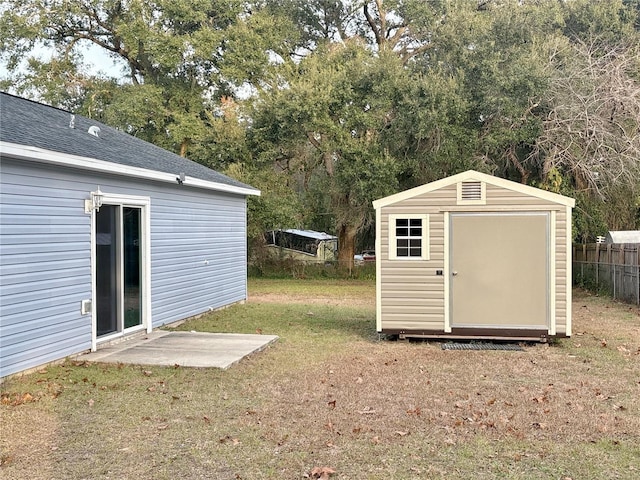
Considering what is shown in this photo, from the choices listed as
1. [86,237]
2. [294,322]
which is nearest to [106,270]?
[86,237]

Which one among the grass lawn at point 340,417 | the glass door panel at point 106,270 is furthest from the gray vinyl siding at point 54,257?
the grass lawn at point 340,417

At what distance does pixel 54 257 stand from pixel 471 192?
17.9 feet

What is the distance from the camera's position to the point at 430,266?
852cm

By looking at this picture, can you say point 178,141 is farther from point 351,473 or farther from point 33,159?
point 351,473

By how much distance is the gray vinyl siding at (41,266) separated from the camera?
6152mm

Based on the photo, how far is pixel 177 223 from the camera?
10164 mm

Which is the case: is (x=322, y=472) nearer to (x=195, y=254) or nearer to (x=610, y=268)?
(x=195, y=254)

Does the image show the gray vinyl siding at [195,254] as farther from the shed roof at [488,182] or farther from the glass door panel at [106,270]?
the shed roof at [488,182]

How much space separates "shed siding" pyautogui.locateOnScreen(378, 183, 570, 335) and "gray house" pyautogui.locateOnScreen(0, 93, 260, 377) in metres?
3.55

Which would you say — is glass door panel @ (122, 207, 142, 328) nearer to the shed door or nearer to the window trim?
the window trim

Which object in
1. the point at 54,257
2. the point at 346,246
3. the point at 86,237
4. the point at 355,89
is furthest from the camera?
the point at 346,246

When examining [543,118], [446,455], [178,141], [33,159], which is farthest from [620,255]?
[178,141]

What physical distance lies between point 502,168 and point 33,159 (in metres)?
15.4

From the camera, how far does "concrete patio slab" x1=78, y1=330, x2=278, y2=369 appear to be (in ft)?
22.8
